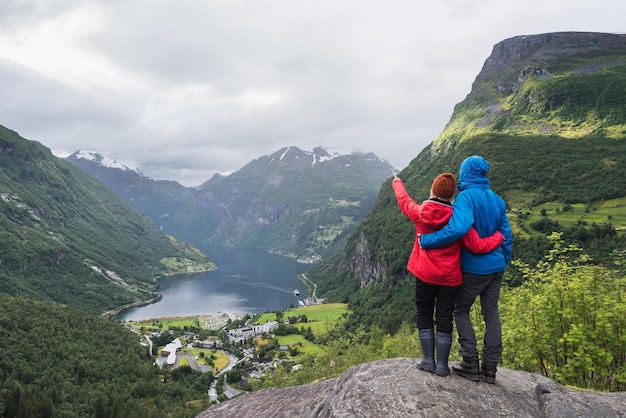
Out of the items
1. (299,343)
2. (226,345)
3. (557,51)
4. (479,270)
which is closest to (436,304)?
(479,270)

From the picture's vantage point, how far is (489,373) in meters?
6.70

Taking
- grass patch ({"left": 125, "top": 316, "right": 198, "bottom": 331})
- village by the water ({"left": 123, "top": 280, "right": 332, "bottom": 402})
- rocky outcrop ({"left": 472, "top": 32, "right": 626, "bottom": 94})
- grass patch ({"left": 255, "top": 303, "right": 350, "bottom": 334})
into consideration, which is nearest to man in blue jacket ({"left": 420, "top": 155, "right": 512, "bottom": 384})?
village by the water ({"left": 123, "top": 280, "right": 332, "bottom": 402})

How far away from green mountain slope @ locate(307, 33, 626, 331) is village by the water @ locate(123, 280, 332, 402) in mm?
23071

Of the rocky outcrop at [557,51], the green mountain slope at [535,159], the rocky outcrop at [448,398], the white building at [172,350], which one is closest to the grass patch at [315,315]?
the green mountain slope at [535,159]

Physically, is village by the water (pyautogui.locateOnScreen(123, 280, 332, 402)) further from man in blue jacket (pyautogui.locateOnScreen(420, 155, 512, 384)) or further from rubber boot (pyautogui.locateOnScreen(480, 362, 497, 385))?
man in blue jacket (pyautogui.locateOnScreen(420, 155, 512, 384))

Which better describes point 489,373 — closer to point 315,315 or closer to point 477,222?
point 477,222

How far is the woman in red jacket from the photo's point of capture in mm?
6414

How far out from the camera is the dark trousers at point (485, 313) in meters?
6.60

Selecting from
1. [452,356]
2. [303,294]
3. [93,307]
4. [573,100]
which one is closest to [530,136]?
[573,100]

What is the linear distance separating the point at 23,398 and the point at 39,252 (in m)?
169

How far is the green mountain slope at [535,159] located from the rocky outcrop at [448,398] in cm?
5663

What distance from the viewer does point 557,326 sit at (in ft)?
30.3

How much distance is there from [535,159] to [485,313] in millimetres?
131669

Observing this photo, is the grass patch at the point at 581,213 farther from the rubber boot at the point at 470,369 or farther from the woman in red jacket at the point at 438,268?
the woman in red jacket at the point at 438,268
